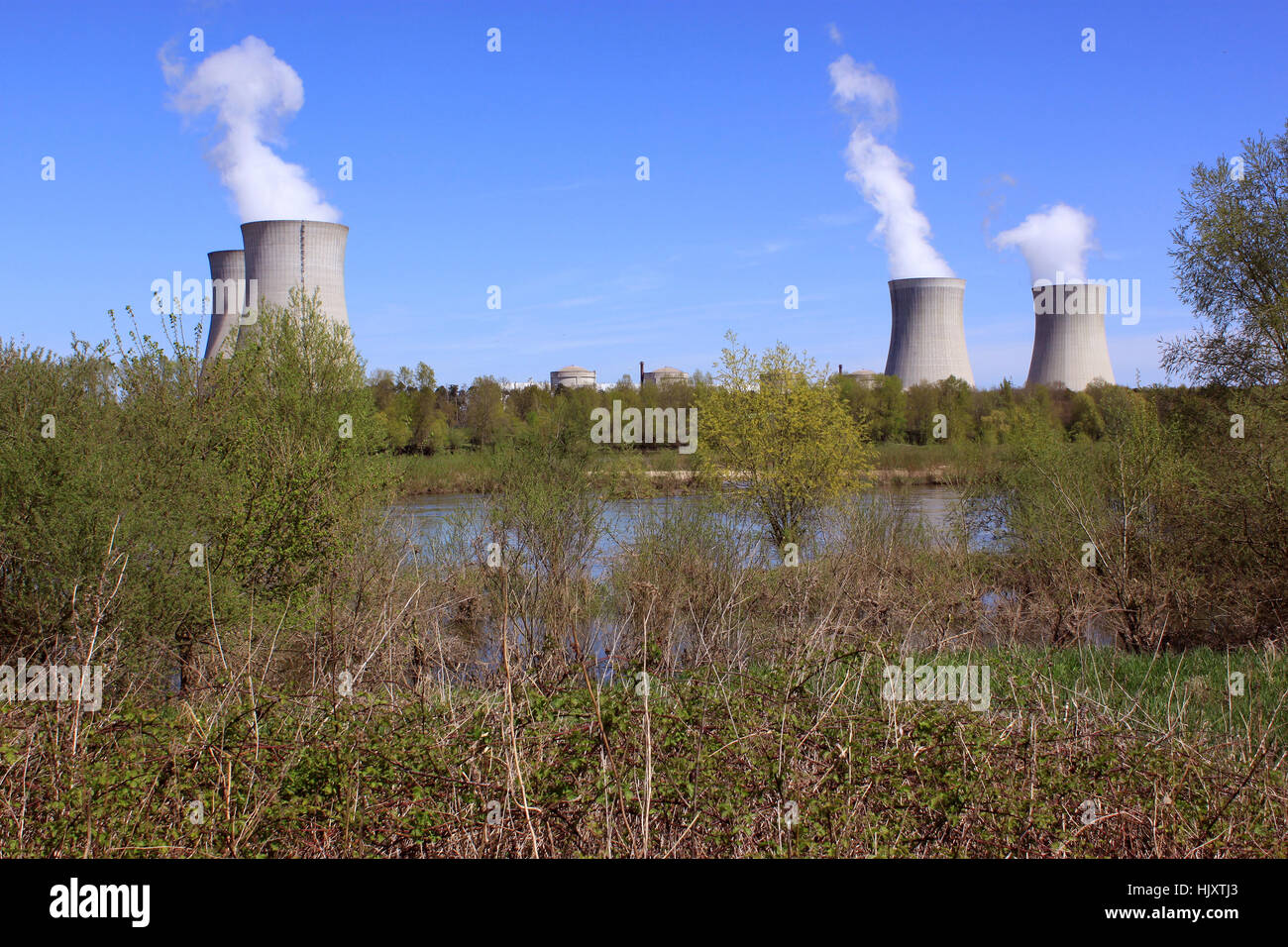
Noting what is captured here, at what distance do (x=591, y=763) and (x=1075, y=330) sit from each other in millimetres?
32848

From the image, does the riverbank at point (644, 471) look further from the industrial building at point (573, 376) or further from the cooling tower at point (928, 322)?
the industrial building at point (573, 376)

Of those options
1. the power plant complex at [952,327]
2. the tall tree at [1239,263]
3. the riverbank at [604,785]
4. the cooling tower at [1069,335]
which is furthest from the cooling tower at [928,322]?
the riverbank at [604,785]

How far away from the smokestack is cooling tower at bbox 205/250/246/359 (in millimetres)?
2166

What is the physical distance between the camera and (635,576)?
514 inches

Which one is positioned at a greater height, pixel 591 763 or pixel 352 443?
pixel 352 443

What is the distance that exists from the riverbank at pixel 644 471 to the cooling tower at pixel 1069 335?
4642 millimetres

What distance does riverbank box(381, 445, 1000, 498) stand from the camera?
1741 centimetres

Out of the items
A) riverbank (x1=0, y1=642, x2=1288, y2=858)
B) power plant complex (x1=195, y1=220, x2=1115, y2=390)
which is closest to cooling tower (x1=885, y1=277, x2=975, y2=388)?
power plant complex (x1=195, y1=220, x2=1115, y2=390)

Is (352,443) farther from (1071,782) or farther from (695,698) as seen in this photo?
(1071,782)

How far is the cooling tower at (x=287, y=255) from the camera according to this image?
21.6 m

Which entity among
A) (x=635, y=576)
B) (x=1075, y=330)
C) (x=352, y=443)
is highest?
(x=1075, y=330)

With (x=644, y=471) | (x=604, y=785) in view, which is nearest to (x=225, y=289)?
(x=644, y=471)
